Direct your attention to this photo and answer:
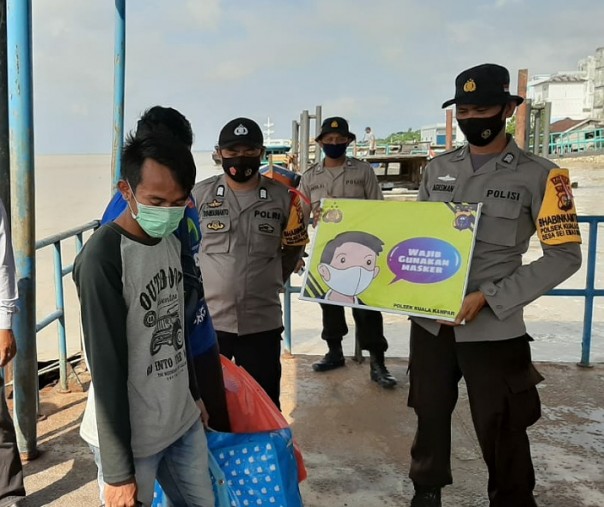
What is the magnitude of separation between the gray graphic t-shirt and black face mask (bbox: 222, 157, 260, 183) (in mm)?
1065

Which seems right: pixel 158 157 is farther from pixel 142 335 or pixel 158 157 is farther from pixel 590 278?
pixel 590 278

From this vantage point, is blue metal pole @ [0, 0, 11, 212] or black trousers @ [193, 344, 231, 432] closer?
black trousers @ [193, 344, 231, 432]

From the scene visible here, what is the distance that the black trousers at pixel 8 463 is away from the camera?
2.36 m

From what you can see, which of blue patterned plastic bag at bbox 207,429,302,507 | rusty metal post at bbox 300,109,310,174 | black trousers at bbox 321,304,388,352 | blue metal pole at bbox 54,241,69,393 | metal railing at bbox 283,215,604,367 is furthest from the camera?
rusty metal post at bbox 300,109,310,174

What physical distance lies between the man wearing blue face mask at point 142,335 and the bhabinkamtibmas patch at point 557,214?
1.25m

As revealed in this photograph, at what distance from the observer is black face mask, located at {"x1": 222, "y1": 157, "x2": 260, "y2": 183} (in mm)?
2676

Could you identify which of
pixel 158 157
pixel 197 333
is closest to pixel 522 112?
Answer: pixel 197 333

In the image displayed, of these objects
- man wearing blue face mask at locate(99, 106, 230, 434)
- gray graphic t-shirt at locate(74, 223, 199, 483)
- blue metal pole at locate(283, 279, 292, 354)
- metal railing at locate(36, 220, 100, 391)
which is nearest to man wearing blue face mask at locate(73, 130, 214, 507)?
gray graphic t-shirt at locate(74, 223, 199, 483)

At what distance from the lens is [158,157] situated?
1.51m

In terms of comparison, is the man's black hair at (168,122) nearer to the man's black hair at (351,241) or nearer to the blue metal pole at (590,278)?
the man's black hair at (351,241)

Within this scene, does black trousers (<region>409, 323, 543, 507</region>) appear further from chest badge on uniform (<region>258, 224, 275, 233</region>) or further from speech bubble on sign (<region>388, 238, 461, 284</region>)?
chest badge on uniform (<region>258, 224, 275, 233</region>)

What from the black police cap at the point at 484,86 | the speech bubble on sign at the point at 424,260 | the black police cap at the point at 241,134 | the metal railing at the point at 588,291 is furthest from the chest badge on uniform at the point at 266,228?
the metal railing at the point at 588,291

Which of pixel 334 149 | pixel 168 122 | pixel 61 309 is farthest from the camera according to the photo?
pixel 334 149

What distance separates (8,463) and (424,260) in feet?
5.99
